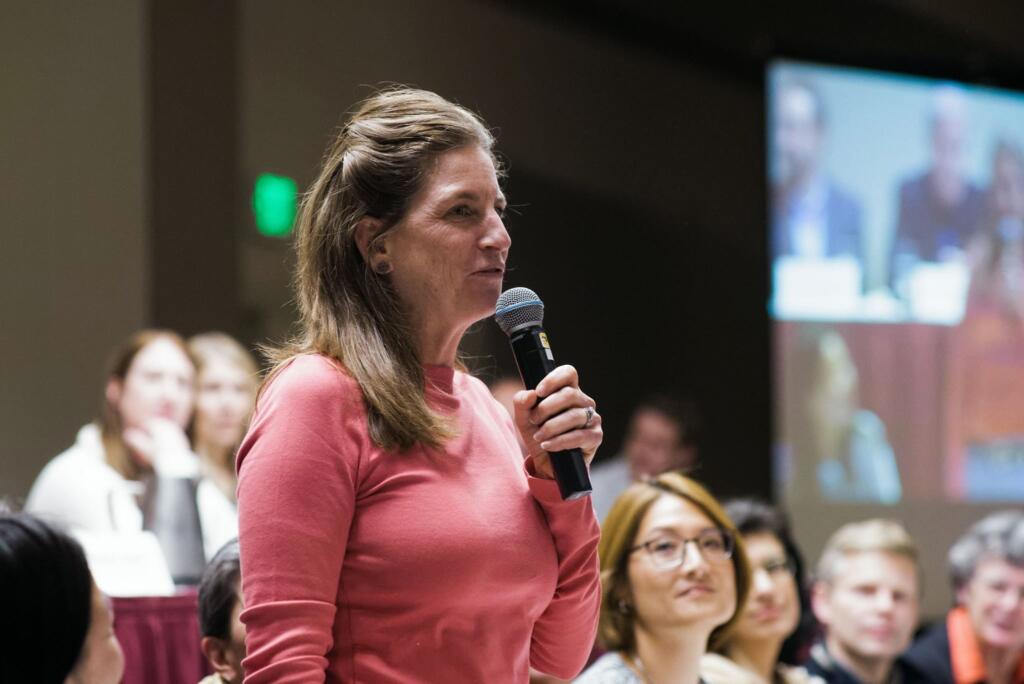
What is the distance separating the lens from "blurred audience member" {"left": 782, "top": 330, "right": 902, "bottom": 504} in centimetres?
608

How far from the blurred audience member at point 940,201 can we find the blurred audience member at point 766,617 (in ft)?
9.94

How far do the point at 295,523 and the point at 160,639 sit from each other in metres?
1.57

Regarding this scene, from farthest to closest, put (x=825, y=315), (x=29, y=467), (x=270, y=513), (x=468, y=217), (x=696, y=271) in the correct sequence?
1. (x=696, y=271)
2. (x=825, y=315)
3. (x=29, y=467)
4. (x=468, y=217)
5. (x=270, y=513)

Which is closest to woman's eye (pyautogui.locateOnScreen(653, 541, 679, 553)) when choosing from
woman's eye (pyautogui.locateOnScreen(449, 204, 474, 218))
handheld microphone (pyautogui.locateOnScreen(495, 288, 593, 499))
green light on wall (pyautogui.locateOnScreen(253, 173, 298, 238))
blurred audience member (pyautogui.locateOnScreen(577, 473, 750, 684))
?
blurred audience member (pyautogui.locateOnScreen(577, 473, 750, 684))

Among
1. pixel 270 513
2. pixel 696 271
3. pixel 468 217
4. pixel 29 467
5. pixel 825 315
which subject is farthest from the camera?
pixel 696 271

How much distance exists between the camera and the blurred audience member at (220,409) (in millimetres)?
3871

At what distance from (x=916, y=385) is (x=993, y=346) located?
0.46 m

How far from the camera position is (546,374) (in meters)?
1.42

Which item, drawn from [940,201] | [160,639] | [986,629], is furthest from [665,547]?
[940,201]

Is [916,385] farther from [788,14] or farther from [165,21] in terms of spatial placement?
[165,21]

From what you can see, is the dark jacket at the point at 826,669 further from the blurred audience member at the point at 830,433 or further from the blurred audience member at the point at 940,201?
the blurred audience member at the point at 940,201

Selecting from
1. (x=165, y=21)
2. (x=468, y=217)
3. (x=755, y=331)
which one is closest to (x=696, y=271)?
(x=755, y=331)

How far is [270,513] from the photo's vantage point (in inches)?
49.4

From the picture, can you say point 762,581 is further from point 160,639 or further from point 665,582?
point 160,639
